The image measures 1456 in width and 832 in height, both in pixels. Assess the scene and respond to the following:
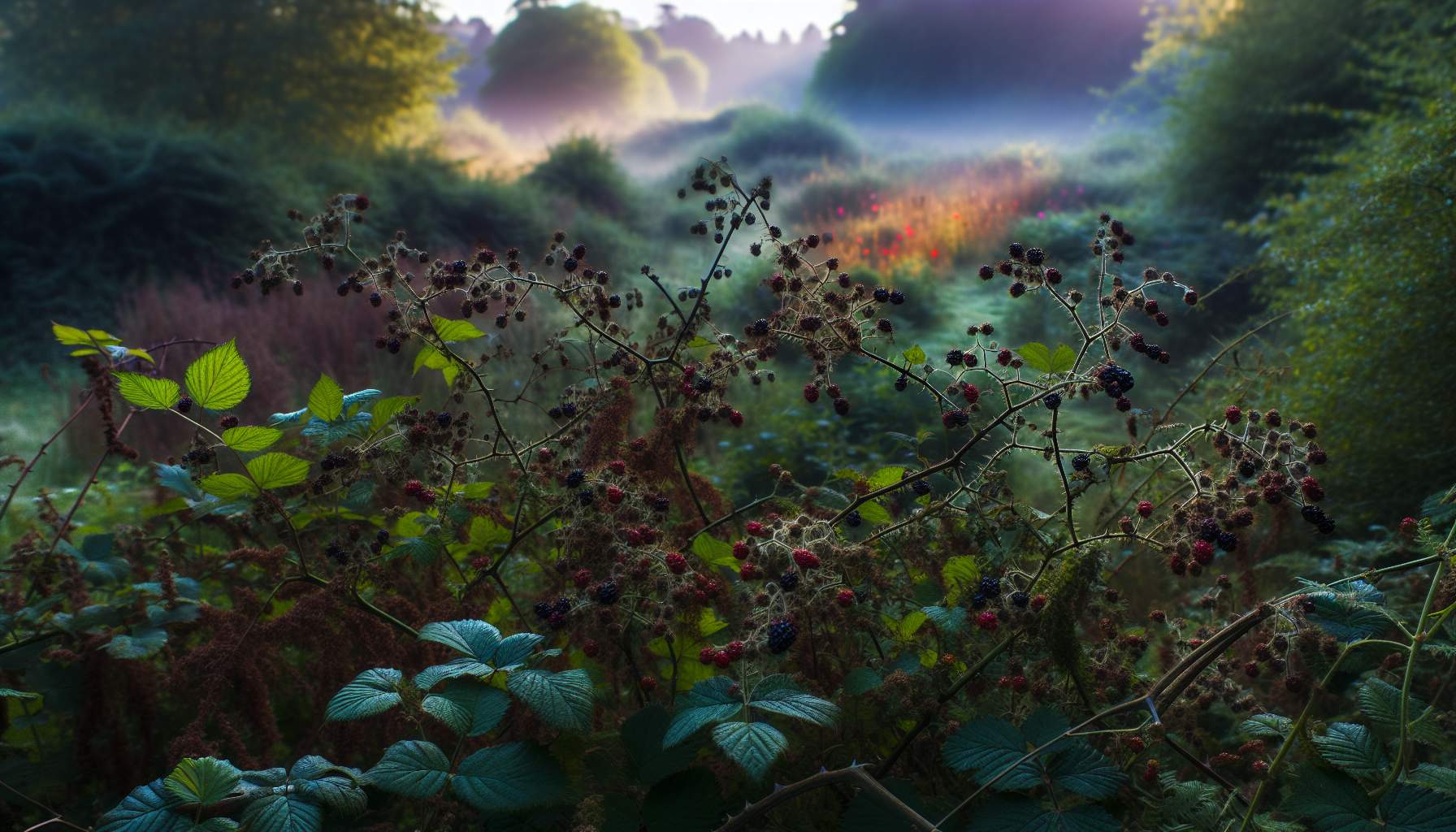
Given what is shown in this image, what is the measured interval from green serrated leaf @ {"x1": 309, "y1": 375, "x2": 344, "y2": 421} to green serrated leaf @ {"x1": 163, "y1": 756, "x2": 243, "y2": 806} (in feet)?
1.68

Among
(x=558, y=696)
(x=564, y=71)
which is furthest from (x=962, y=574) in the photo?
(x=564, y=71)

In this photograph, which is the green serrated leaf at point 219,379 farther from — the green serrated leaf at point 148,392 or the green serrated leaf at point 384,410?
the green serrated leaf at point 384,410

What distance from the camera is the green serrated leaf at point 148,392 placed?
3.90 feet

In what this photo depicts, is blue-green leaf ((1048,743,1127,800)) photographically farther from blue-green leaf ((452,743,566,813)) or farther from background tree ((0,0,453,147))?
background tree ((0,0,453,147))

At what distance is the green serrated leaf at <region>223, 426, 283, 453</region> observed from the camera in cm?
114

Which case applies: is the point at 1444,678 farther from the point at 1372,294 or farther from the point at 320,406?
the point at 1372,294

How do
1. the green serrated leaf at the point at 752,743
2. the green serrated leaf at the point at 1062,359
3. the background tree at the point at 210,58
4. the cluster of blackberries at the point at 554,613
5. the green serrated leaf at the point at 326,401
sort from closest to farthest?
the green serrated leaf at the point at 752,743
the cluster of blackberries at the point at 554,613
the green serrated leaf at the point at 1062,359
the green serrated leaf at the point at 326,401
the background tree at the point at 210,58

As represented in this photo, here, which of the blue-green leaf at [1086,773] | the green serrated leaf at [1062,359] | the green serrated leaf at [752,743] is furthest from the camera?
the green serrated leaf at [1062,359]

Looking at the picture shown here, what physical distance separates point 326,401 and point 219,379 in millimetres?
165

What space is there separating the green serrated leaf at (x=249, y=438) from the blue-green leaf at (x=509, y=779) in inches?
21.2

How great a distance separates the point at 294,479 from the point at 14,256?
11.9 metres

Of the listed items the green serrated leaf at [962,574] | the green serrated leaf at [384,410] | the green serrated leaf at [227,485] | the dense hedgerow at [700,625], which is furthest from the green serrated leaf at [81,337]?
the green serrated leaf at [962,574]

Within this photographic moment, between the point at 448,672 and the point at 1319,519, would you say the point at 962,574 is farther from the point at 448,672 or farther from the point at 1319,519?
the point at 448,672

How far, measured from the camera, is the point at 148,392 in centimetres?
122
